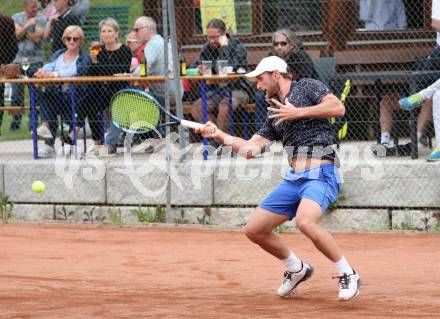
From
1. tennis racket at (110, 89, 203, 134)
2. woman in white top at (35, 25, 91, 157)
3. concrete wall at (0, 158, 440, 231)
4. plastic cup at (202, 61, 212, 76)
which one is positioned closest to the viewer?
concrete wall at (0, 158, 440, 231)

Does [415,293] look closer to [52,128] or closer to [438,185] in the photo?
[438,185]

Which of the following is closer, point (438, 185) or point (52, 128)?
point (438, 185)

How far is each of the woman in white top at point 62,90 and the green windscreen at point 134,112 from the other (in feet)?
4.11

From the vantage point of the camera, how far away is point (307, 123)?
25.6 feet

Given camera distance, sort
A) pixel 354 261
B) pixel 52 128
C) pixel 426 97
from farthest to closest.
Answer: pixel 52 128 → pixel 426 97 → pixel 354 261

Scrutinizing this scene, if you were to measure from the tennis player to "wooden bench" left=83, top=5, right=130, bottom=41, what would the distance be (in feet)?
27.9

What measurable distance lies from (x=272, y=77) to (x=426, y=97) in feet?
12.9

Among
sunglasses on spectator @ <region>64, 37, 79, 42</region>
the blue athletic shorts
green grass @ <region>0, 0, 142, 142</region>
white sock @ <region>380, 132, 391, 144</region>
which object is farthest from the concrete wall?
the blue athletic shorts

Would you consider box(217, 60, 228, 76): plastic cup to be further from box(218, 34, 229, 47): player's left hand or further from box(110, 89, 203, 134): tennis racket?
box(110, 89, 203, 134): tennis racket

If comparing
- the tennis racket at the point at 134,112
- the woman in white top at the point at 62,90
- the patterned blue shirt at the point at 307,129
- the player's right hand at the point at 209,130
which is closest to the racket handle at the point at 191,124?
the player's right hand at the point at 209,130

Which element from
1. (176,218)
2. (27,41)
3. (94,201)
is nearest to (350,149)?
(176,218)

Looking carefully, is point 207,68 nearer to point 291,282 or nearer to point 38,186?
point 38,186

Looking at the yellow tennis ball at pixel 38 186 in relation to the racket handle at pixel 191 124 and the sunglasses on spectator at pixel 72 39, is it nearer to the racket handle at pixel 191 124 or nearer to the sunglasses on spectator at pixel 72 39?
the sunglasses on spectator at pixel 72 39

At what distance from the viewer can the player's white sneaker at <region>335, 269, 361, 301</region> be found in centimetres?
762
